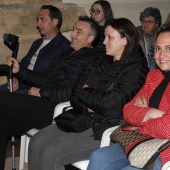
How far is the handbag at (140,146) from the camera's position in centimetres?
189

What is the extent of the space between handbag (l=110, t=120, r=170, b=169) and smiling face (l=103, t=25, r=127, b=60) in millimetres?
657

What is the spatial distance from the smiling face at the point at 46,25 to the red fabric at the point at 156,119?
1.55 metres

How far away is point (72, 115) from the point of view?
2.57 metres

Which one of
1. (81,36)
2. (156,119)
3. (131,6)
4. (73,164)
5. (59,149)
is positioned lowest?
(73,164)

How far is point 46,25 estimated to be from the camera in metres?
3.81

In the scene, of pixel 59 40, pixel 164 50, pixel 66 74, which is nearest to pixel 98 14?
pixel 59 40

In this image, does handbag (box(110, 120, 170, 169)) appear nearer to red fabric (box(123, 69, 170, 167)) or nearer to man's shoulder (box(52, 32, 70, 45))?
red fabric (box(123, 69, 170, 167))

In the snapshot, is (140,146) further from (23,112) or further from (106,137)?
(23,112)

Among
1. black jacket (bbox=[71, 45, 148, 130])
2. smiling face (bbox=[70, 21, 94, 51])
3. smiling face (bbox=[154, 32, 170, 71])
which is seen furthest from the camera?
smiling face (bbox=[70, 21, 94, 51])

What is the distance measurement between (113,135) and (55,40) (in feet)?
5.36

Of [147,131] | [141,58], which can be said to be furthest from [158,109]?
[141,58]

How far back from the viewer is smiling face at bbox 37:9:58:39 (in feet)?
12.4

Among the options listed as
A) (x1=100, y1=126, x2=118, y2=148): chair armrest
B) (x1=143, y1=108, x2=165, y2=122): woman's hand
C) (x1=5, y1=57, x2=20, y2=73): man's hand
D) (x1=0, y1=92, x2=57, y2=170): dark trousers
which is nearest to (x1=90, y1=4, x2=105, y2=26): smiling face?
(x1=5, y1=57, x2=20, y2=73): man's hand

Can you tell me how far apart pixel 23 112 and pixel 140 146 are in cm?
124
